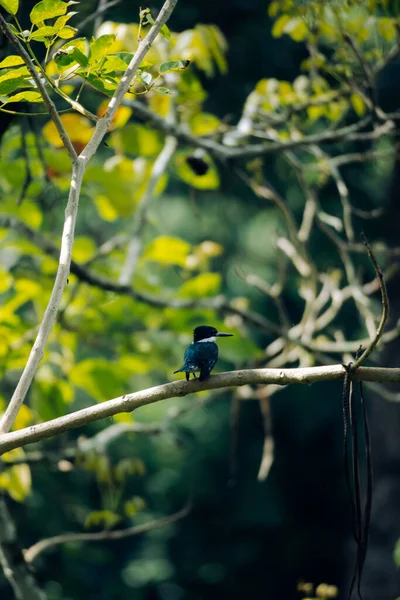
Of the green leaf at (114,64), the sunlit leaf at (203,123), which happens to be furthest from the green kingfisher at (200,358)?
the sunlit leaf at (203,123)

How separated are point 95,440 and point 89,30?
2.09 m

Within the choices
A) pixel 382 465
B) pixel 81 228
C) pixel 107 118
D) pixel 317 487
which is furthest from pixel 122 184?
pixel 317 487

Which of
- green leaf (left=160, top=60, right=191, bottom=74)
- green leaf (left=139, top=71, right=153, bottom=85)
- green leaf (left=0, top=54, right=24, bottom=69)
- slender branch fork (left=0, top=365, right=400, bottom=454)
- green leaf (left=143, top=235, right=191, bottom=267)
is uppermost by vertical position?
green leaf (left=0, top=54, right=24, bottom=69)

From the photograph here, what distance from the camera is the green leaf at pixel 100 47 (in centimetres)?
155

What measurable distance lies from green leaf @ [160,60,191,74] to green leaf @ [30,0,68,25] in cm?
24

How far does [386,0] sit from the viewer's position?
277cm

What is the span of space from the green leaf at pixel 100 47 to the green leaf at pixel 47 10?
0.09 m

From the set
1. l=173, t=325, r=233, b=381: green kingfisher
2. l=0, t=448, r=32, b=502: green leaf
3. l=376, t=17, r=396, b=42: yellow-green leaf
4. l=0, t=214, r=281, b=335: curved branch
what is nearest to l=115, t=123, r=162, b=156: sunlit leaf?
l=0, t=214, r=281, b=335: curved branch

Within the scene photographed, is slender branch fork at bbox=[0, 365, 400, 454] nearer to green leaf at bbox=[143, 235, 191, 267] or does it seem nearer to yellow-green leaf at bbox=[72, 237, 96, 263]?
green leaf at bbox=[143, 235, 191, 267]

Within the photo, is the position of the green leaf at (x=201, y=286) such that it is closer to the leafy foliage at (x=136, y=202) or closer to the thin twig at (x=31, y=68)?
the leafy foliage at (x=136, y=202)

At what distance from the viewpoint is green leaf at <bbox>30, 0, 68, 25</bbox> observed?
1.50m

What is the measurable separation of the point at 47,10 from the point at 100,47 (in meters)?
0.13

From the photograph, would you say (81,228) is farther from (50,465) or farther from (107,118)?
(107,118)

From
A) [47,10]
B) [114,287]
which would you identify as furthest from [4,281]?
[47,10]
